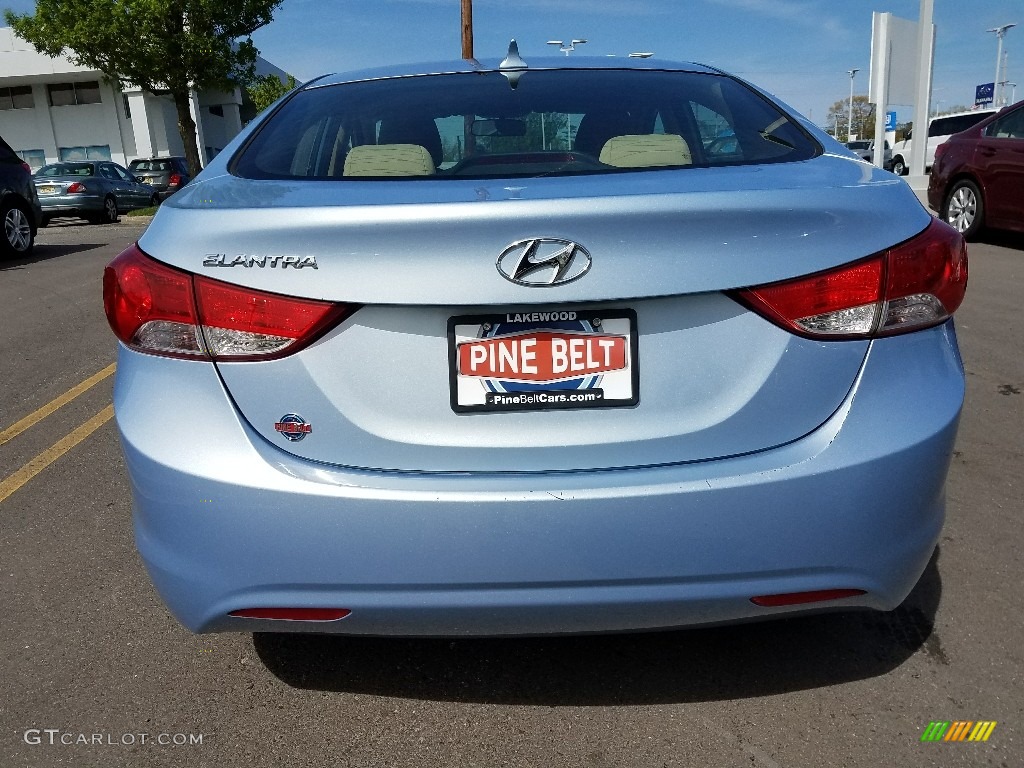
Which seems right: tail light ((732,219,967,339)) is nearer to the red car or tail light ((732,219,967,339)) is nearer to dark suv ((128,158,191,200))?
the red car

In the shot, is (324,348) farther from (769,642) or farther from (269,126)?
(769,642)

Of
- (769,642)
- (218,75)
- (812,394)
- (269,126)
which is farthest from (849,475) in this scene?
(218,75)

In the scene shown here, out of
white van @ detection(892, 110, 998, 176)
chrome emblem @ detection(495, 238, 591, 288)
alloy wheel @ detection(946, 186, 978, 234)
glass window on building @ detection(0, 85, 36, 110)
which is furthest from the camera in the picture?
glass window on building @ detection(0, 85, 36, 110)

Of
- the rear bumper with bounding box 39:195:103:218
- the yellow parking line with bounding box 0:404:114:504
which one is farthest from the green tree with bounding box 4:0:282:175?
the yellow parking line with bounding box 0:404:114:504

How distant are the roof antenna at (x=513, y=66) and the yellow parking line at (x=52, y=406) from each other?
9.94ft

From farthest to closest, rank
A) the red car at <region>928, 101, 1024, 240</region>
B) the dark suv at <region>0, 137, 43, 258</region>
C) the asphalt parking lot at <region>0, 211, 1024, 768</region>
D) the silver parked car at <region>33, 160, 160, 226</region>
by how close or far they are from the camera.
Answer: the silver parked car at <region>33, 160, 160, 226</region> < the dark suv at <region>0, 137, 43, 258</region> < the red car at <region>928, 101, 1024, 240</region> < the asphalt parking lot at <region>0, 211, 1024, 768</region>

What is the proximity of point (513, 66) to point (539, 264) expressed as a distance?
136 centimetres

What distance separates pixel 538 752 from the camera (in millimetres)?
2068

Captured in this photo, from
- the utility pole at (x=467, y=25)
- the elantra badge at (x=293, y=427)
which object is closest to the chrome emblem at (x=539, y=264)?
the elantra badge at (x=293, y=427)

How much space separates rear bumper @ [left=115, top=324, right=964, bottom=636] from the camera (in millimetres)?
1791

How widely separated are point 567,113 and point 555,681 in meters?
1.57

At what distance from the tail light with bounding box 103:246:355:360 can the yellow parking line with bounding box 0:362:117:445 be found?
2935 mm

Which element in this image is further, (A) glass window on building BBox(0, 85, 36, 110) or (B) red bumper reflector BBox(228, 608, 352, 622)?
(A) glass window on building BBox(0, 85, 36, 110)

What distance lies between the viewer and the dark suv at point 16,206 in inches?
472
